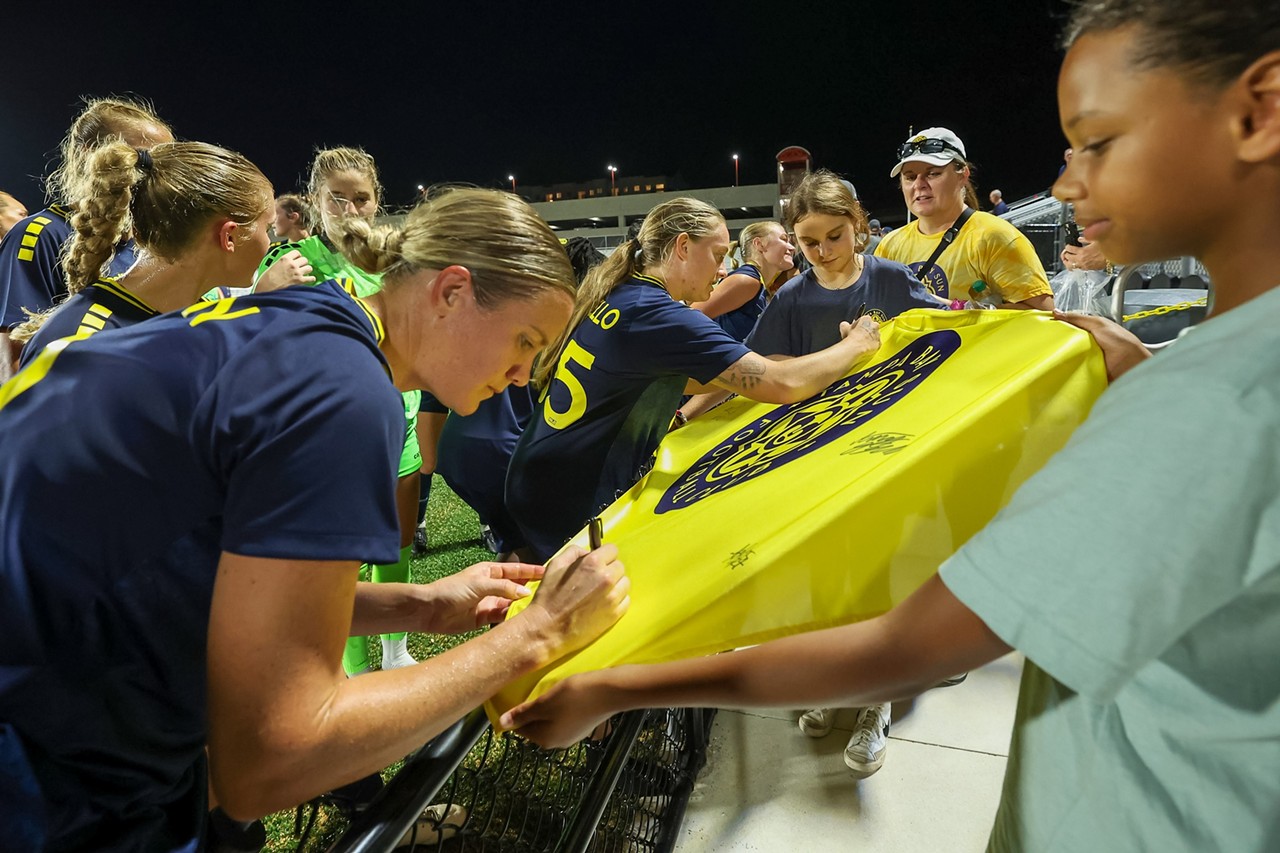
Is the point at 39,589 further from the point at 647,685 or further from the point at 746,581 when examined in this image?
the point at 746,581

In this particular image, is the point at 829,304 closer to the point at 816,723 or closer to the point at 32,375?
the point at 816,723

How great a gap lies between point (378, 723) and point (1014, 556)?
0.82 meters

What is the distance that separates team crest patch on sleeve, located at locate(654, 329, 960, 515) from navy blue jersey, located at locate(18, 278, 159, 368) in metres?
1.83

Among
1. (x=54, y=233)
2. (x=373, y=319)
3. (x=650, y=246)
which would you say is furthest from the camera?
(x=54, y=233)

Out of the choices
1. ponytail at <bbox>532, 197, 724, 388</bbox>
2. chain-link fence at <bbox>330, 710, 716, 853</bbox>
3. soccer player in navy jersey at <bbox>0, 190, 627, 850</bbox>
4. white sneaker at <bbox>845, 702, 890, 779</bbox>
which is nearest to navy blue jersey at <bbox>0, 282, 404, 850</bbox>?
soccer player in navy jersey at <bbox>0, 190, 627, 850</bbox>

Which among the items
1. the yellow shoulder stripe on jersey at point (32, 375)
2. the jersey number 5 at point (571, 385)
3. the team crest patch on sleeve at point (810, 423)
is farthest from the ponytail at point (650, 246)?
the yellow shoulder stripe on jersey at point (32, 375)

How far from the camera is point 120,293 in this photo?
7.26 feet

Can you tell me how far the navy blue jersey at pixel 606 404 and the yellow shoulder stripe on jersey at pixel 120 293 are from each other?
131 cm

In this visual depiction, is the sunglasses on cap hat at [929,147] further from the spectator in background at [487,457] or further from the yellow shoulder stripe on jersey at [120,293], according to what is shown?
the yellow shoulder stripe on jersey at [120,293]

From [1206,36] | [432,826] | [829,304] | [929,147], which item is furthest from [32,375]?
[929,147]

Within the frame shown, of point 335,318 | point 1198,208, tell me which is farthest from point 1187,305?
point 335,318

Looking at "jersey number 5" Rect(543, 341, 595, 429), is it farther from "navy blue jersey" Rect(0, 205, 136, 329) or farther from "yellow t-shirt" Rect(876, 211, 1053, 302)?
"navy blue jersey" Rect(0, 205, 136, 329)

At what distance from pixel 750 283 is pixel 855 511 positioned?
385 cm

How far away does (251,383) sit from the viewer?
0.91 meters
